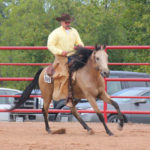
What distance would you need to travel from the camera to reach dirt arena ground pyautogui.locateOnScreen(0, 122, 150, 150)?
24.1 feet

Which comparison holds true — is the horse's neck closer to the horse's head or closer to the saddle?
the horse's head

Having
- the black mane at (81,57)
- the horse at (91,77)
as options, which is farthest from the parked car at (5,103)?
the black mane at (81,57)

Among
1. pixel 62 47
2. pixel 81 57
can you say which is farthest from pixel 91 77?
pixel 62 47

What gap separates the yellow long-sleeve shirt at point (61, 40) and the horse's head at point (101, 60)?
716mm

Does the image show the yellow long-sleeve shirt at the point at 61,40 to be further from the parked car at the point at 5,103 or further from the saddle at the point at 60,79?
the parked car at the point at 5,103

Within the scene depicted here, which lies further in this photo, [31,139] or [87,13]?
[87,13]

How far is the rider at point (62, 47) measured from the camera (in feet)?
31.3

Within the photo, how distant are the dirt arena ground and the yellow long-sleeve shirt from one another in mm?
1534

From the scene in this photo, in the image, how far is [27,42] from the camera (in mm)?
30828

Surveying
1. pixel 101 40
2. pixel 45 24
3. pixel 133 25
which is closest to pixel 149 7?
pixel 133 25

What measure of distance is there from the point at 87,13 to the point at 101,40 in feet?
13.9

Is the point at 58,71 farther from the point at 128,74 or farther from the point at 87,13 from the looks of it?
the point at 87,13

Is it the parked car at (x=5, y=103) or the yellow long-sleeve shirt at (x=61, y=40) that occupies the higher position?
the yellow long-sleeve shirt at (x=61, y=40)

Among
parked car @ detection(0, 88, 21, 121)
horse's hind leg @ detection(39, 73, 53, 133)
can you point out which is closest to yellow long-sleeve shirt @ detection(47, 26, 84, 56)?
horse's hind leg @ detection(39, 73, 53, 133)
